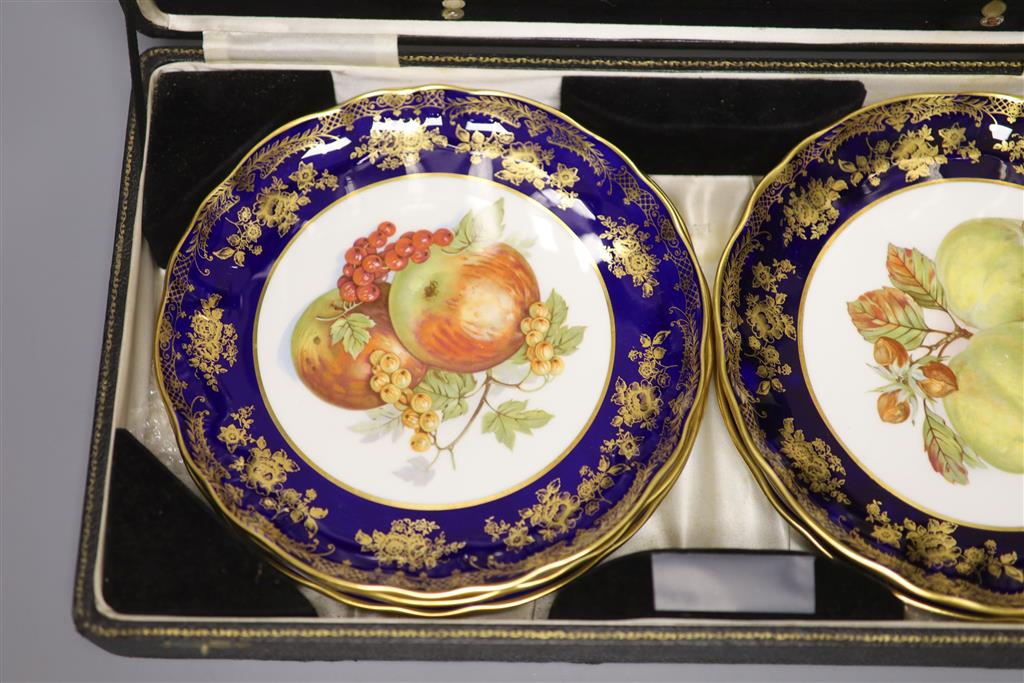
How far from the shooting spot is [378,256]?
104 cm

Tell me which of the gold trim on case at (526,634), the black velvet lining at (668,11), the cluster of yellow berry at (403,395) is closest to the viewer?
the gold trim on case at (526,634)

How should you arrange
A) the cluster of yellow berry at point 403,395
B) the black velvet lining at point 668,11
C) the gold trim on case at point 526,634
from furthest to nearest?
the black velvet lining at point 668,11 < the cluster of yellow berry at point 403,395 < the gold trim on case at point 526,634

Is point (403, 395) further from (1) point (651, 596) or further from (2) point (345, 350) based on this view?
(1) point (651, 596)

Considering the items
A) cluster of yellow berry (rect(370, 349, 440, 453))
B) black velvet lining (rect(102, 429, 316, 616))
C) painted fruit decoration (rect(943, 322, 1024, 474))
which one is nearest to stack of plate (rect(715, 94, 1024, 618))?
painted fruit decoration (rect(943, 322, 1024, 474))

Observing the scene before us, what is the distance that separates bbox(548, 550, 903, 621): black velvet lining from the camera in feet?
2.88

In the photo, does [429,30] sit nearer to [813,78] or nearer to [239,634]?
[813,78]

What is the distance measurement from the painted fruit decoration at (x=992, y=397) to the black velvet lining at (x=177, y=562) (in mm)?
740

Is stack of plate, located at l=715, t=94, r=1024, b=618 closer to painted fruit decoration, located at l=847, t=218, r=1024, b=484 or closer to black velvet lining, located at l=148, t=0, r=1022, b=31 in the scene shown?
Result: painted fruit decoration, located at l=847, t=218, r=1024, b=484

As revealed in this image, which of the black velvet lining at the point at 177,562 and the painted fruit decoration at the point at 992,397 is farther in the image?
the painted fruit decoration at the point at 992,397

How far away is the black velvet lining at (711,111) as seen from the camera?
107cm

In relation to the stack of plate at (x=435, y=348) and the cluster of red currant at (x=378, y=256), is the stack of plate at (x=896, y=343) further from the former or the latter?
the cluster of red currant at (x=378, y=256)

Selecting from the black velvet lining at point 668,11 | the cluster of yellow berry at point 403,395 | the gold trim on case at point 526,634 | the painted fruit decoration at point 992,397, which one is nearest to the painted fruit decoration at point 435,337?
the cluster of yellow berry at point 403,395

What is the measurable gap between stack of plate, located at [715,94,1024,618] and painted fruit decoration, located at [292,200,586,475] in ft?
0.71

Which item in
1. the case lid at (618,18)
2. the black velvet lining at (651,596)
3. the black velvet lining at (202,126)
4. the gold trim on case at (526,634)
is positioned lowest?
the gold trim on case at (526,634)
